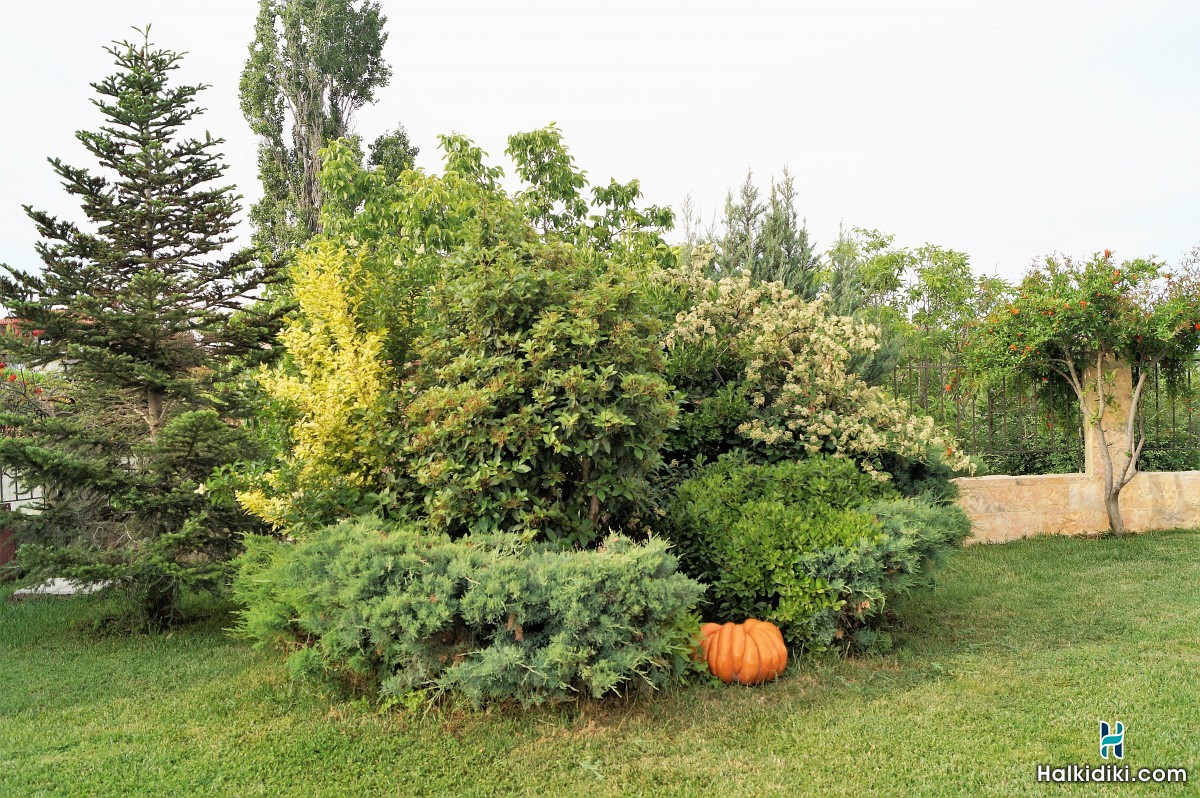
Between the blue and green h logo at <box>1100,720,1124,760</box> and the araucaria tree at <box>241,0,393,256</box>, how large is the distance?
789 inches

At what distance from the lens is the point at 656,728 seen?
385 centimetres

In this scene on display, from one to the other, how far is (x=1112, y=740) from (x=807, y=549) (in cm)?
166

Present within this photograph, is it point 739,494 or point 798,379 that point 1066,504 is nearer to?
point 798,379

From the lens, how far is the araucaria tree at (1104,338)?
9.22m

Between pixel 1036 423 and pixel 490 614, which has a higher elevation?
pixel 1036 423

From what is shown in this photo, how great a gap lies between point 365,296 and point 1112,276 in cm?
815

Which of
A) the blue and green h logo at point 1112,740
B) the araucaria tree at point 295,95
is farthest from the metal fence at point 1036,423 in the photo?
the araucaria tree at point 295,95

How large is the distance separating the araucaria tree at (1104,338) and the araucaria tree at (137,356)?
8.11 meters

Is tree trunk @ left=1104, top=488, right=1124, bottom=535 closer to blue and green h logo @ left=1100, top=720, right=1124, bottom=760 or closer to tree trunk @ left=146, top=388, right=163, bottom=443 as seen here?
blue and green h logo @ left=1100, top=720, right=1124, bottom=760

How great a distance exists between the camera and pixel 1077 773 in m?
3.37

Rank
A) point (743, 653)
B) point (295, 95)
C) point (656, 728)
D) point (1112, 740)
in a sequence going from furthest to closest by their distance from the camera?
point (295, 95) → point (743, 653) → point (656, 728) → point (1112, 740)

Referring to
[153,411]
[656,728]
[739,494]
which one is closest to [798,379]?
[739,494]

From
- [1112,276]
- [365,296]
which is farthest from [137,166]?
[1112,276]

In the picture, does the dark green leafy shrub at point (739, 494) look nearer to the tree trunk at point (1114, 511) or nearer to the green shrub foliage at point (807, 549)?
the green shrub foliage at point (807, 549)
